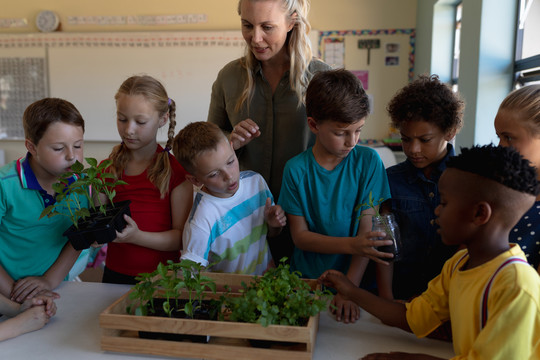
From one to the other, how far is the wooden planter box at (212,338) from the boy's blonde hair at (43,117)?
0.76 m

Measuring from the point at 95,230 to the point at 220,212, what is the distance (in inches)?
17.0

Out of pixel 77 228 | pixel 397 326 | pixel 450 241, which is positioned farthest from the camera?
pixel 77 228

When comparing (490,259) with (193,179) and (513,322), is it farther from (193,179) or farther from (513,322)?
(193,179)

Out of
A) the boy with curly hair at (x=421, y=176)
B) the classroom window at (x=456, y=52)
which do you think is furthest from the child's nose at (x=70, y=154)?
the classroom window at (x=456, y=52)

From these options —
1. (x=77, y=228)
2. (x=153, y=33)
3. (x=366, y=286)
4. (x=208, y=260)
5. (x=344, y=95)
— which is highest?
(x=153, y=33)

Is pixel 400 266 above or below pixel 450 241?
below

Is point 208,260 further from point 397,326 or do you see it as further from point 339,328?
point 397,326

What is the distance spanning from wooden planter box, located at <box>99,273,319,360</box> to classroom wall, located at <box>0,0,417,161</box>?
4.20 m

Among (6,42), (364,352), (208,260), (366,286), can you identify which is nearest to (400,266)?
(366,286)

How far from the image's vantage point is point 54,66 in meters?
5.23

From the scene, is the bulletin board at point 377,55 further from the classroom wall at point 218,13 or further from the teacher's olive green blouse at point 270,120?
the teacher's olive green blouse at point 270,120

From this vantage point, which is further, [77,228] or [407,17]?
[407,17]

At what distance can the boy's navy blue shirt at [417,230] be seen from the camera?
61.7 inches

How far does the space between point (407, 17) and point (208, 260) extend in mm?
4185
